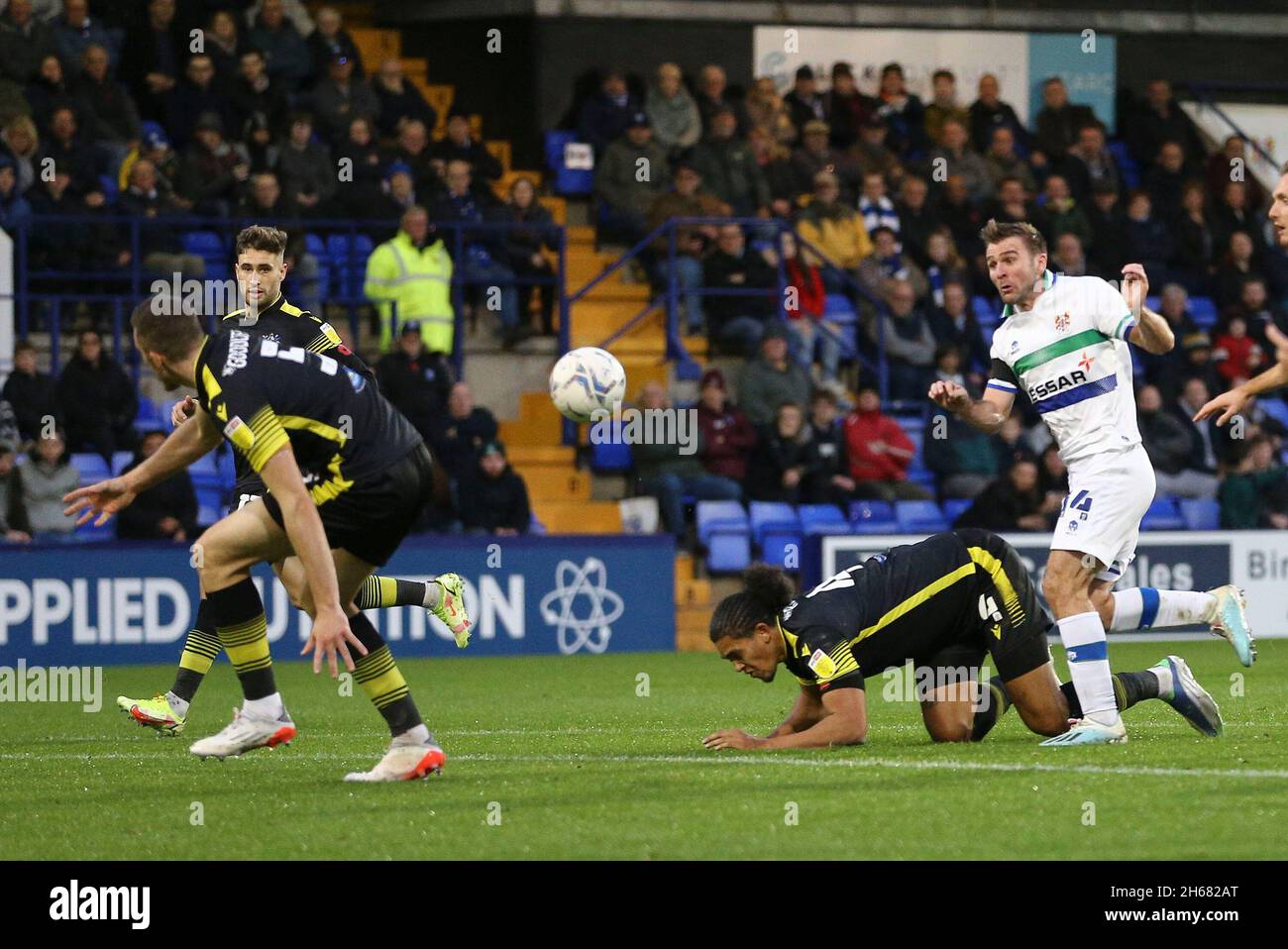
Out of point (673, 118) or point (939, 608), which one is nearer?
point (939, 608)

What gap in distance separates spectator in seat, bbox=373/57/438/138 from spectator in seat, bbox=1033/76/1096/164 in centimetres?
703

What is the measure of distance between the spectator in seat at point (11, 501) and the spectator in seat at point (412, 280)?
3619 mm

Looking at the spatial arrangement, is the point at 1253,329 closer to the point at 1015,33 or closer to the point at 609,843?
the point at 1015,33

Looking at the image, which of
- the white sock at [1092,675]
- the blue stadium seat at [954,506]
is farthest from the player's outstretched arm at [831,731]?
the blue stadium seat at [954,506]

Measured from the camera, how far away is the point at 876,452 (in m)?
18.5

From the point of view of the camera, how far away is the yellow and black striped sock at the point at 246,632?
25.4ft

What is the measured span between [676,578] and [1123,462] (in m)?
8.83

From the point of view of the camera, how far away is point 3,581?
15.1m

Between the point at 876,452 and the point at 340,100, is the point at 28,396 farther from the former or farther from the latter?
the point at 876,452

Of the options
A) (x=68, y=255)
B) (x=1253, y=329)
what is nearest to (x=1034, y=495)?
(x=1253, y=329)

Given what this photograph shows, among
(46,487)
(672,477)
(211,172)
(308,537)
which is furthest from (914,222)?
(308,537)

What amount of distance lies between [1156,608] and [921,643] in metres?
1.69

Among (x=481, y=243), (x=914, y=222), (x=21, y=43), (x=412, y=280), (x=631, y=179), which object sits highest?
(x=21, y=43)

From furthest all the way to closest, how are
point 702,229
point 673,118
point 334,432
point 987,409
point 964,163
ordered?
point 964,163 < point 673,118 < point 702,229 < point 987,409 < point 334,432
